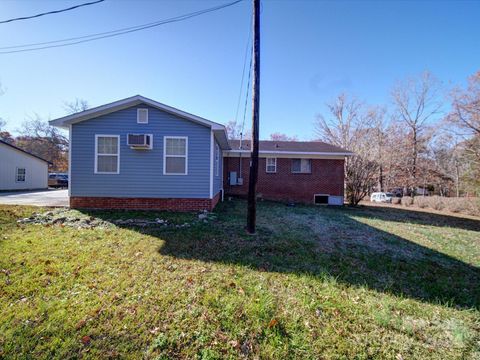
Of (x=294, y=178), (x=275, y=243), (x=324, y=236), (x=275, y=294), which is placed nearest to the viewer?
(x=275, y=294)

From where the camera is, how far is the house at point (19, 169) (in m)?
16.6

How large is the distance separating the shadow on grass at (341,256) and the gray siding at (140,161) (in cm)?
230

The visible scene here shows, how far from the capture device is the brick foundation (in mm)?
8195

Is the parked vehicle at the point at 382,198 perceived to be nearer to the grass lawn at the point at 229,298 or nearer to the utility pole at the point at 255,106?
the grass lawn at the point at 229,298

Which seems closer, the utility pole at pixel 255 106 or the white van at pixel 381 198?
the utility pole at pixel 255 106

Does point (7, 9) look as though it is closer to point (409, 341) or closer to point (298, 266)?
point (298, 266)

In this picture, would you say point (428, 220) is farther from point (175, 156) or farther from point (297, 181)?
point (175, 156)

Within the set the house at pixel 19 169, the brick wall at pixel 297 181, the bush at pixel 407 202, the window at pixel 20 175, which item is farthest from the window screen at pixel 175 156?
the bush at pixel 407 202

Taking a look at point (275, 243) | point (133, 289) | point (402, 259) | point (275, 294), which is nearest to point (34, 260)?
point (133, 289)

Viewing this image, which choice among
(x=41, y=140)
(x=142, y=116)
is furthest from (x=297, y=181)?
(x=41, y=140)

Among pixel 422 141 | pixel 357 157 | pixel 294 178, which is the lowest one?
pixel 294 178

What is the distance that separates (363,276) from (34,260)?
18.7ft

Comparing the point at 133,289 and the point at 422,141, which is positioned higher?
the point at 422,141

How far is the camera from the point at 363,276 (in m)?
3.87
